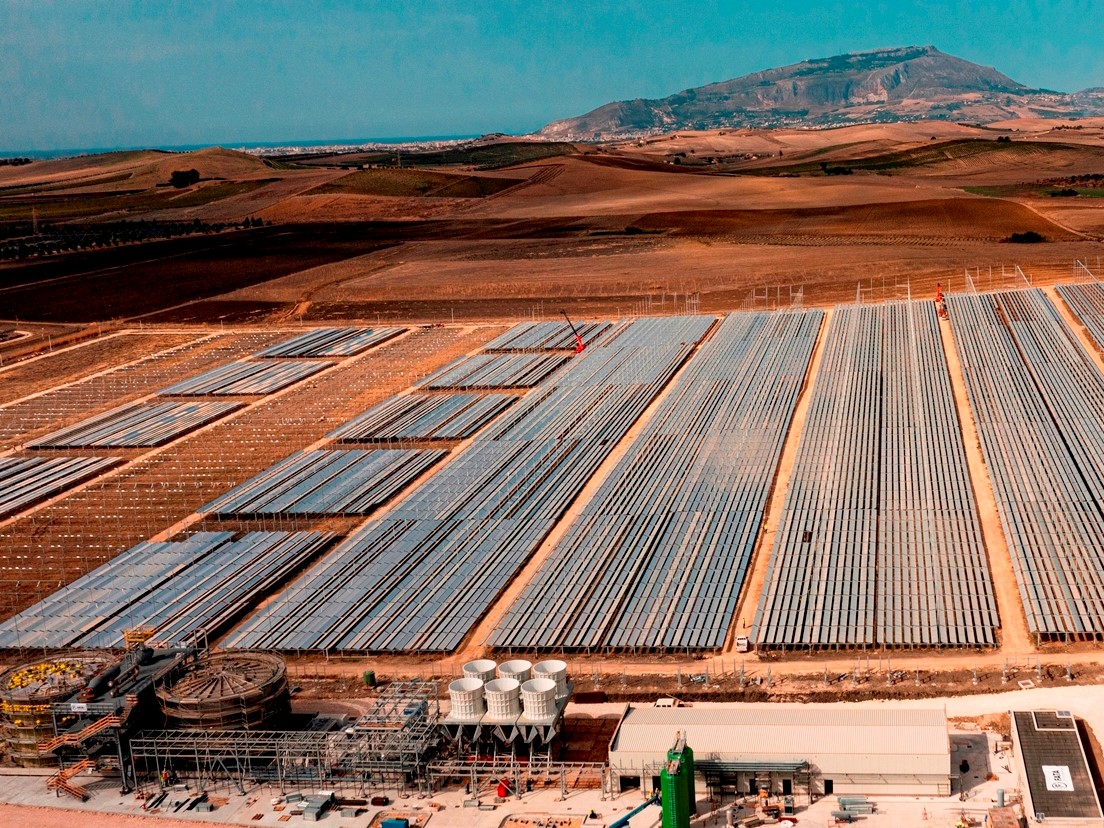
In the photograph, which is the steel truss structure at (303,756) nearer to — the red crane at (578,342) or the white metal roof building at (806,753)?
the white metal roof building at (806,753)

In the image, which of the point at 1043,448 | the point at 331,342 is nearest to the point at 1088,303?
the point at 1043,448

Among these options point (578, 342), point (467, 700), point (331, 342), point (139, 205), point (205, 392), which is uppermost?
point (139, 205)

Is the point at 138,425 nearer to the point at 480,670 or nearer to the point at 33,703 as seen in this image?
the point at 33,703

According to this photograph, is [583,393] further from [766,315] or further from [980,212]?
[980,212]

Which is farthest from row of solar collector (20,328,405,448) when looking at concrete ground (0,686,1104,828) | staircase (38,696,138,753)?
concrete ground (0,686,1104,828)

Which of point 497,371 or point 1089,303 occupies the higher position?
point 1089,303

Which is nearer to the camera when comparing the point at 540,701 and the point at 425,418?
the point at 540,701

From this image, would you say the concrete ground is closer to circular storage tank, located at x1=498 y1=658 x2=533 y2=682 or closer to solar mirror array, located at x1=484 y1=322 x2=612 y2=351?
circular storage tank, located at x1=498 y1=658 x2=533 y2=682
